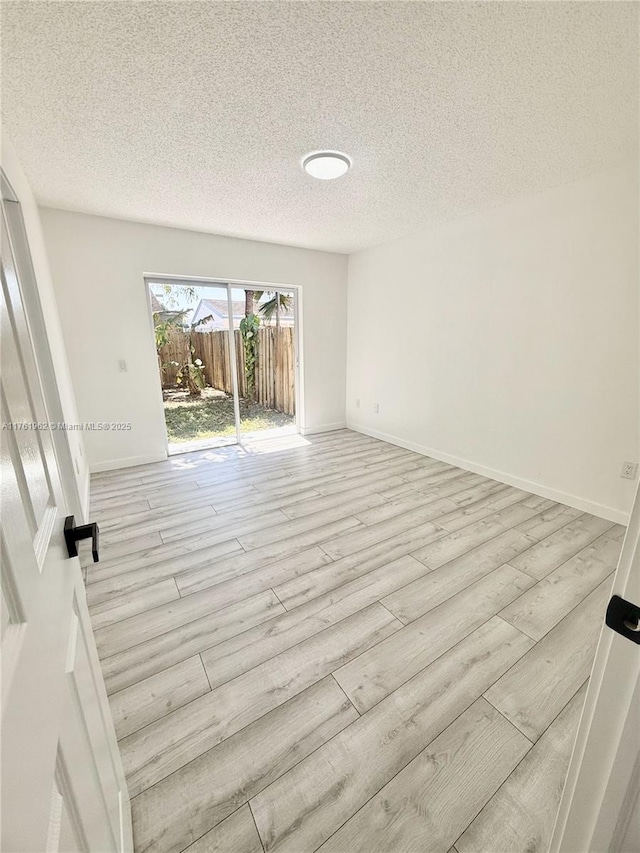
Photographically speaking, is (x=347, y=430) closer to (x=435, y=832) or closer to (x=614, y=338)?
(x=614, y=338)

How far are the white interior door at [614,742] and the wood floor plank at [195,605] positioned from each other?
1.54m

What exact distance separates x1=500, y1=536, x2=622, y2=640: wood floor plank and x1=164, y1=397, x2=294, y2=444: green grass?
370 centimetres

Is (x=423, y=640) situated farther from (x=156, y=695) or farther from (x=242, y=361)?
(x=242, y=361)

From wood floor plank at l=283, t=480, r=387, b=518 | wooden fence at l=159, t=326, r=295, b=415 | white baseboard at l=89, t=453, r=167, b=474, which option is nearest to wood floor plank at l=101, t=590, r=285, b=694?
wood floor plank at l=283, t=480, r=387, b=518

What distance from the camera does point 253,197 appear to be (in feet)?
8.81

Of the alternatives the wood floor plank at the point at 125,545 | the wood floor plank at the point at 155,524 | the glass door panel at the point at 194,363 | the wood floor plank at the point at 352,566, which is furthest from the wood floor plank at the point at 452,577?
the glass door panel at the point at 194,363

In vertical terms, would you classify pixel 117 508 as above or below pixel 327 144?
below

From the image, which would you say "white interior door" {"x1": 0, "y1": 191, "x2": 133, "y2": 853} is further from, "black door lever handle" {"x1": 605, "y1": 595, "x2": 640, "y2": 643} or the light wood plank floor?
"black door lever handle" {"x1": 605, "y1": 595, "x2": 640, "y2": 643}

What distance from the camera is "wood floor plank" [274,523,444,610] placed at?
1892 mm

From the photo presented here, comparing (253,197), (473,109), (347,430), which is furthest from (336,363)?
(473,109)

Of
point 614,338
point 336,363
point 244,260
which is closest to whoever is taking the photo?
point 614,338

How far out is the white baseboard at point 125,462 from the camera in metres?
3.53

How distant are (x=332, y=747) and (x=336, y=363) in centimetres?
433

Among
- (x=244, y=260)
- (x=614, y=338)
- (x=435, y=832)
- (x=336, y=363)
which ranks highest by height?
(x=244, y=260)
